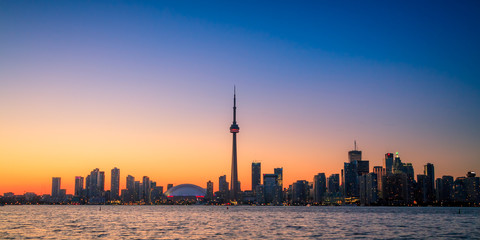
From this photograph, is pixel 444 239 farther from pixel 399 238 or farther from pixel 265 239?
pixel 265 239

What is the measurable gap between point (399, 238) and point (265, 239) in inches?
879

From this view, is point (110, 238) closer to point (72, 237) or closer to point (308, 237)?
point (72, 237)

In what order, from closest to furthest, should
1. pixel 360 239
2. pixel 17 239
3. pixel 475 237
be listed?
pixel 17 239, pixel 360 239, pixel 475 237

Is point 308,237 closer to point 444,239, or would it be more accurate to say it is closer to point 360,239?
point 360,239

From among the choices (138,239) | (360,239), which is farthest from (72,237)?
(360,239)

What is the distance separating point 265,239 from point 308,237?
836 centimetres

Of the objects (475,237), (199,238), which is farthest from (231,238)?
(475,237)

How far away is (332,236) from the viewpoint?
255 ft

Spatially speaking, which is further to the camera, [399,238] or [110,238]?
[399,238]

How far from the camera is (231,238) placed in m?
72.1

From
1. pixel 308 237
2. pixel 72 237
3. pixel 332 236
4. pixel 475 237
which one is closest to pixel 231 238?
pixel 308 237

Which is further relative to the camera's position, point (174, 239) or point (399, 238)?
point (399, 238)

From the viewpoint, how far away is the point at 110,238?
231 feet

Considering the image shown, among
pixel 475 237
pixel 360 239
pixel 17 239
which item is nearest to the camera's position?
pixel 17 239
